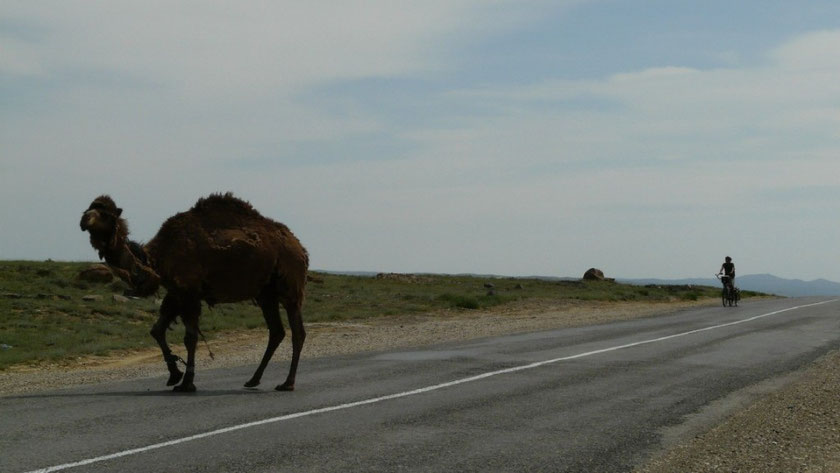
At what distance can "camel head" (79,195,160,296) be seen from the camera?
11219mm

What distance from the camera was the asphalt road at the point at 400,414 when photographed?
327 inches

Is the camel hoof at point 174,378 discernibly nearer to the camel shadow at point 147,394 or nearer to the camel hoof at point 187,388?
the camel shadow at point 147,394

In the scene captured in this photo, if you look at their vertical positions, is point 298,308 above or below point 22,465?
above

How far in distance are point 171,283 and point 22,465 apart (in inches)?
174

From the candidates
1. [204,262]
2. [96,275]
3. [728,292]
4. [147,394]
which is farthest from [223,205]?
[728,292]

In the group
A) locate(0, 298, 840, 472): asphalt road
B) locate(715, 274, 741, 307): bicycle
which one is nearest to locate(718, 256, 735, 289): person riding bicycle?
locate(715, 274, 741, 307): bicycle

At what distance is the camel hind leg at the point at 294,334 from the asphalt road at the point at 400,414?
0.23 m

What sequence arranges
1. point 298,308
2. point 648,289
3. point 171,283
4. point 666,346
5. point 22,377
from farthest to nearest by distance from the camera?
1. point 648,289
2. point 666,346
3. point 22,377
4. point 298,308
5. point 171,283

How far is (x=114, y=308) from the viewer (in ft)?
99.1

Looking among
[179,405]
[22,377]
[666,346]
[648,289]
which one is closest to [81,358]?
[22,377]

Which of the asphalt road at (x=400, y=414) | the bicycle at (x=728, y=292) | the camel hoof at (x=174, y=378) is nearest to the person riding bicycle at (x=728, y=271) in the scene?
the bicycle at (x=728, y=292)

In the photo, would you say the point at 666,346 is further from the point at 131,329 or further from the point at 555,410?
the point at 131,329

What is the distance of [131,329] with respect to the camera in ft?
88.3

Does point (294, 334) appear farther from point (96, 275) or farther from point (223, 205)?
point (96, 275)
